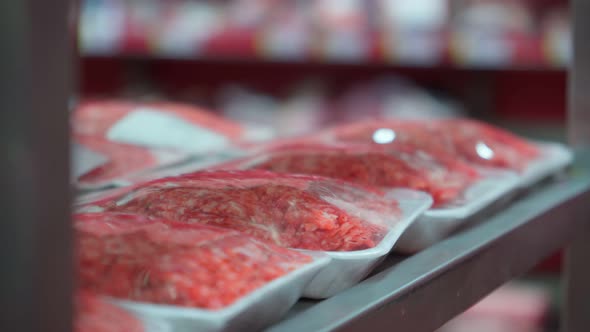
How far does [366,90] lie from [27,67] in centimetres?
286

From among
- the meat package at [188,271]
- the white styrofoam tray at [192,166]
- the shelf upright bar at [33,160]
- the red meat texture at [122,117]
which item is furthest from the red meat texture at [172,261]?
the red meat texture at [122,117]

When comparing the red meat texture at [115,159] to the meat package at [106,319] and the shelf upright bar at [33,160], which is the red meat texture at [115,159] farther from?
the shelf upright bar at [33,160]

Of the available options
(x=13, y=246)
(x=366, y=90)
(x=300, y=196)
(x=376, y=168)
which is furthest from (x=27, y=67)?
(x=366, y=90)

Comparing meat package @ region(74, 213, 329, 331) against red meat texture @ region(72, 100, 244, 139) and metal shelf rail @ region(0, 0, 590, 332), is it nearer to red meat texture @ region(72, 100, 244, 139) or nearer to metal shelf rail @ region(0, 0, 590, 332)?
metal shelf rail @ region(0, 0, 590, 332)

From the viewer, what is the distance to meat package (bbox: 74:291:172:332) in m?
0.50

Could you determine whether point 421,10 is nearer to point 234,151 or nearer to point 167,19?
point 167,19

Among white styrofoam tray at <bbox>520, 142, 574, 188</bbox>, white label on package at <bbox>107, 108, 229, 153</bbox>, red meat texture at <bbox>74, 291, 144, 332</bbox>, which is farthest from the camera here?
white label on package at <bbox>107, 108, 229, 153</bbox>

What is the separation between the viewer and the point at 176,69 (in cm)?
363

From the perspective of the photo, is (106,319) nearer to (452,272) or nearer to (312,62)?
(452,272)

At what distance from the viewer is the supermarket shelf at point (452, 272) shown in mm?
621

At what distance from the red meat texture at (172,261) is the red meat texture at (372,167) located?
31cm

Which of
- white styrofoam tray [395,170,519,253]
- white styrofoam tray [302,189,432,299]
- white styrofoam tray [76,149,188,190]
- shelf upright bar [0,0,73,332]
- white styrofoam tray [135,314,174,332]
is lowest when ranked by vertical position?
white styrofoam tray [76,149,188,190]

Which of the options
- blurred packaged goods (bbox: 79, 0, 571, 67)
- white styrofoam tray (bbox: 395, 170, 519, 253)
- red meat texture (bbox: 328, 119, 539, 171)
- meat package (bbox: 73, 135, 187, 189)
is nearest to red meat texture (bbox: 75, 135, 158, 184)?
meat package (bbox: 73, 135, 187, 189)

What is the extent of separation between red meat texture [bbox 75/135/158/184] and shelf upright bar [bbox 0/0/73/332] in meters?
0.72
